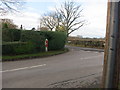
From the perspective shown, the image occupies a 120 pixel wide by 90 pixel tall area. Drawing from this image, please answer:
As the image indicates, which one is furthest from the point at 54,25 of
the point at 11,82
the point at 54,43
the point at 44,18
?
the point at 11,82

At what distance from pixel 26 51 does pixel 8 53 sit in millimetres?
1620

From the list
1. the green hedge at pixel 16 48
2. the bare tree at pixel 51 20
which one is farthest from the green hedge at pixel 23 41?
the bare tree at pixel 51 20

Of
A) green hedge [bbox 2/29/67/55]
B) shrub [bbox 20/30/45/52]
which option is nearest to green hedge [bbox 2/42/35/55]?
green hedge [bbox 2/29/67/55]

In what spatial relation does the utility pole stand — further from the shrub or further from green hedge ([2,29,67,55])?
the shrub

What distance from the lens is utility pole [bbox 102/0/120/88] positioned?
8.75ft

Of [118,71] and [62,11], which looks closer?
[118,71]

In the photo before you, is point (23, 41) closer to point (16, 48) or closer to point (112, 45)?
point (16, 48)

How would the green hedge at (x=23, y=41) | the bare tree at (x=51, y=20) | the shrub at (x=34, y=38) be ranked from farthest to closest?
the bare tree at (x=51, y=20)
the shrub at (x=34, y=38)
the green hedge at (x=23, y=41)

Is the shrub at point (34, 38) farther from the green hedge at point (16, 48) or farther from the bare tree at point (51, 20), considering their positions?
the bare tree at point (51, 20)

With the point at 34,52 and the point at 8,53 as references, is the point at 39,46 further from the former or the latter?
the point at 8,53

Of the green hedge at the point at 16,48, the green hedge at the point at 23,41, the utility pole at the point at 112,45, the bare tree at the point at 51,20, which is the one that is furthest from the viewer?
the bare tree at the point at 51,20

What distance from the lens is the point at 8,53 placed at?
1268cm

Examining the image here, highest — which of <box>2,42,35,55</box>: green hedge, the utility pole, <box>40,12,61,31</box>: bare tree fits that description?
<box>40,12,61,31</box>: bare tree

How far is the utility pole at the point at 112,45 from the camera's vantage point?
105 inches
